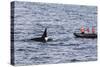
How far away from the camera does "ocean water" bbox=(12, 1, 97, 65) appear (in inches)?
228

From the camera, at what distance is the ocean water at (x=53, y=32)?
579 centimetres

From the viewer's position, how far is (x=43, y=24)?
237 inches

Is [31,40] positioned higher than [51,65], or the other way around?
[31,40]

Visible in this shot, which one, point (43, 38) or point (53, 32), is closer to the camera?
point (43, 38)

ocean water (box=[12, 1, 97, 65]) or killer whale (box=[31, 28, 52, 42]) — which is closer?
ocean water (box=[12, 1, 97, 65])

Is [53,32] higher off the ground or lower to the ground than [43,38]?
higher

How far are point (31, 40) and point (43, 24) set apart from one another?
0.47 m

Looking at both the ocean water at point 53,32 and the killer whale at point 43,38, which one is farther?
the killer whale at point 43,38

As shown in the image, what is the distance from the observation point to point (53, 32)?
614 centimetres
